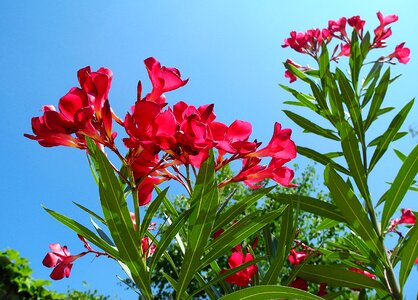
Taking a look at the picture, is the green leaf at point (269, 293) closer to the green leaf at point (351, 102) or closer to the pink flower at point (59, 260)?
the pink flower at point (59, 260)

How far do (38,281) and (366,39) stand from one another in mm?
4966

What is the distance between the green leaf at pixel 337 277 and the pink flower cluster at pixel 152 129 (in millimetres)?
494

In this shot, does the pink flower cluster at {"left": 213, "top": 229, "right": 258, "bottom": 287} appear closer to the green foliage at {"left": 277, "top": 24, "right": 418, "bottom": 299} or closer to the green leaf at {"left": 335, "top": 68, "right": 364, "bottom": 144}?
the green foliage at {"left": 277, "top": 24, "right": 418, "bottom": 299}

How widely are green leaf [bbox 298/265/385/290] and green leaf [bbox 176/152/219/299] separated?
1.62 ft

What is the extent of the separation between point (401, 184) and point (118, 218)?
35.3 inches

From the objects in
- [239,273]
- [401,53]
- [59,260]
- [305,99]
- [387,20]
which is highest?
[387,20]

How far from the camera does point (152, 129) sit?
2.58 feet

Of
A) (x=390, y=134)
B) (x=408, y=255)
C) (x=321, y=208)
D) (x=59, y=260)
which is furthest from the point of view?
(x=390, y=134)

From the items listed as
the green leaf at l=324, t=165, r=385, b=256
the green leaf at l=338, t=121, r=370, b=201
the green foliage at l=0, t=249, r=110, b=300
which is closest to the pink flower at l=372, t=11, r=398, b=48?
the green leaf at l=338, t=121, r=370, b=201

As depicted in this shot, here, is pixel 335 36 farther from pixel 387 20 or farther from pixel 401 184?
pixel 401 184

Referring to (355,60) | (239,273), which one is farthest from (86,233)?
A: (355,60)

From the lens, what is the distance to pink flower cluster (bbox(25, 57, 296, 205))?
78cm

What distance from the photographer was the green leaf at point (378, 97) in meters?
1.84

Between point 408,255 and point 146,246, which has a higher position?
point 146,246
